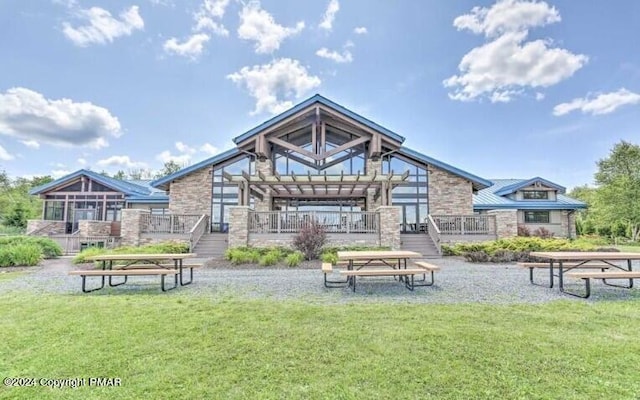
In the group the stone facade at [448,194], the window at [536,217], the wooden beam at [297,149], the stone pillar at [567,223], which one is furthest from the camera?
the window at [536,217]

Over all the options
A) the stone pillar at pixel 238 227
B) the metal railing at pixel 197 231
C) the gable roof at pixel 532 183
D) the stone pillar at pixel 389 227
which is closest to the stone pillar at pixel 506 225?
the stone pillar at pixel 389 227

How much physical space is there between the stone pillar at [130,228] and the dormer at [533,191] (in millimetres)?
22846

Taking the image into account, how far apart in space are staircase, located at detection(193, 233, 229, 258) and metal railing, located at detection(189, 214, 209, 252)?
20 cm

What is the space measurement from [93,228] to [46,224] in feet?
19.4

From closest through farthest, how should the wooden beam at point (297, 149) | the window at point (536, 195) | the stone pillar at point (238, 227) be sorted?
the stone pillar at point (238, 227), the wooden beam at point (297, 149), the window at point (536, 195)

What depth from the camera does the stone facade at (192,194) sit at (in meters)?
17.9

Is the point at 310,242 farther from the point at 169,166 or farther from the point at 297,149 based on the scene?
the point at 169,166

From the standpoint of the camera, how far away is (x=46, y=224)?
798 inches

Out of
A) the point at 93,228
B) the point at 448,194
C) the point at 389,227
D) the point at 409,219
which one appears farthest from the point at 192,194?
the point at 448,194

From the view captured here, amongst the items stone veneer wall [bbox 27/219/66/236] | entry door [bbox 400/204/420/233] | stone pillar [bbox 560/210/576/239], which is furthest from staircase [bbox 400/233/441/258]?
stone veneer wall [bbox 27/219/66/236]

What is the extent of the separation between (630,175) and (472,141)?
52.4 ft

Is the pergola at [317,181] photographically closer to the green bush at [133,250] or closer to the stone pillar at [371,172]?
the stone pillar at [371,172]

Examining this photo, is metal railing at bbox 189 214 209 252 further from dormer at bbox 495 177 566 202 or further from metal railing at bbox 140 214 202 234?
dormer at bbox 495 177 566 202

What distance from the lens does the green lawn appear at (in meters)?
2.54
